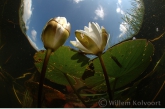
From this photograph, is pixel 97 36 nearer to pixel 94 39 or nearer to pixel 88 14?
pixel 94 39

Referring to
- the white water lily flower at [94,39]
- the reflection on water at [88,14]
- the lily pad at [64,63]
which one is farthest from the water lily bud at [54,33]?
the reflection on water at [88,14]

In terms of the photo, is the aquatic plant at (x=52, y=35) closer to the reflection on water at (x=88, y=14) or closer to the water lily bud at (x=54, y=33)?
the water lily bud at (x=54, y=33)

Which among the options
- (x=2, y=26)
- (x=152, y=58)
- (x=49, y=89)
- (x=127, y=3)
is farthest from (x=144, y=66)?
(x=2, y=26)

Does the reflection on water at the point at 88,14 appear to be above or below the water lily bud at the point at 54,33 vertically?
above

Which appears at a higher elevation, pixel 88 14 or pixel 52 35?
pixel 88 14

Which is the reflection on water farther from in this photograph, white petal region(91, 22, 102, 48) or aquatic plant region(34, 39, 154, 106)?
white petal region(91, 22, 102, 48)

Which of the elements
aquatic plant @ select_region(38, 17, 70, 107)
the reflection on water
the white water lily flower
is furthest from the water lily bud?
the reflection on water

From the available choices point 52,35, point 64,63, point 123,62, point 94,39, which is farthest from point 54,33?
point 123,62
